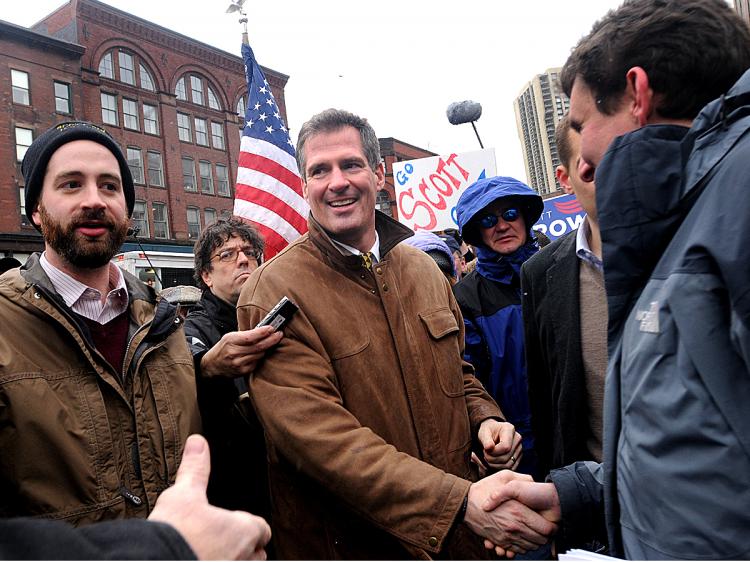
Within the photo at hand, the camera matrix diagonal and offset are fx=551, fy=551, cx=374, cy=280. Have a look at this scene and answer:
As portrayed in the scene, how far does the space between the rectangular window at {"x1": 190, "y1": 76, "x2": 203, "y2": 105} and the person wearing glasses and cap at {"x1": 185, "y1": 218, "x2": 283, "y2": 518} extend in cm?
3297

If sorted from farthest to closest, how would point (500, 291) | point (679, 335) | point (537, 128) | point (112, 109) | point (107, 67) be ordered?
point (537, 128)
point (107, 67)
point (112, 109)
point (500, 291)
point (679, 335)

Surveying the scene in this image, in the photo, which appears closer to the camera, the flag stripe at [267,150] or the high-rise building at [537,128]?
the flag stripe at [267,150]

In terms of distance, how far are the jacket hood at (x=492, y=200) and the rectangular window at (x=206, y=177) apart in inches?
1230

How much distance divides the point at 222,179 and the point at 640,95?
34616 mm

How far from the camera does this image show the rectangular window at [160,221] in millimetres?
29956

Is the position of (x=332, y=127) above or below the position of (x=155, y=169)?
below

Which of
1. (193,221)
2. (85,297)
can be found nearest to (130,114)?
(193,221)

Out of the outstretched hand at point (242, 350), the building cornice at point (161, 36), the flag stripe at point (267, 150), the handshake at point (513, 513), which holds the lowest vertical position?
the handshake at point (513, 513)

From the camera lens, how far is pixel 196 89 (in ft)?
112

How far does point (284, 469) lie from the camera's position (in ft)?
7.54

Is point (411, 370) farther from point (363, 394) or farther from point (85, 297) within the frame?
point (85, 297)

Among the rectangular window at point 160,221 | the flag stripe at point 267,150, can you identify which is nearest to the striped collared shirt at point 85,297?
the flag stripe at point 267,150

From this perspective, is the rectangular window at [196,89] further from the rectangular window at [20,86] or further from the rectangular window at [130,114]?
the rectangular window at [20,86]

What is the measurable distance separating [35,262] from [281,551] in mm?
1536
